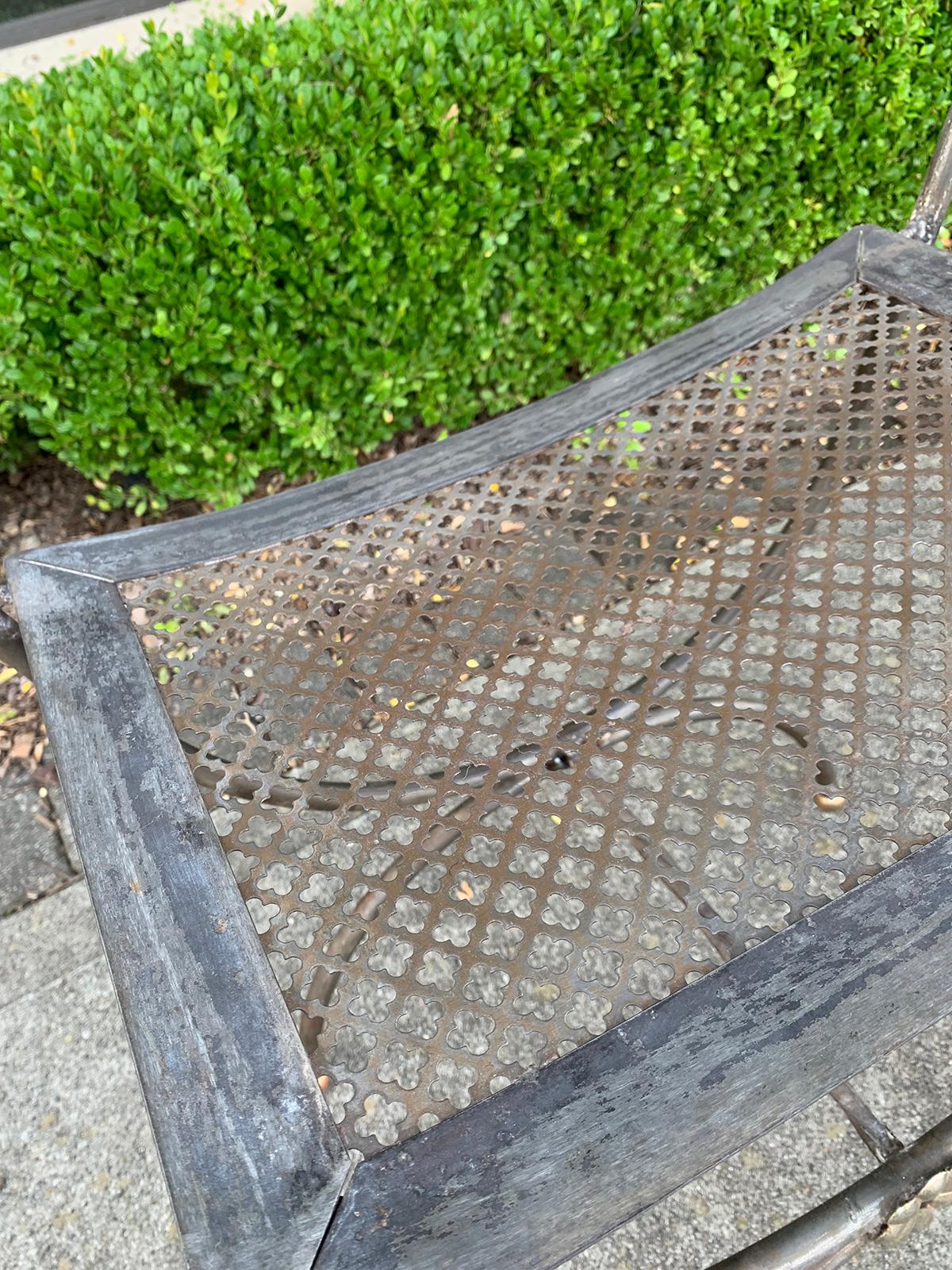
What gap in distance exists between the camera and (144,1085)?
0.74m

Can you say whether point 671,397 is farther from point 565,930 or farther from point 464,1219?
point 464,1219

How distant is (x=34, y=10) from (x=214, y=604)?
138 inches

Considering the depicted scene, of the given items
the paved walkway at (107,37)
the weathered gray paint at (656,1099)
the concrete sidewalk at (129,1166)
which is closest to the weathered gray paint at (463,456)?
the weathered gray paint at (656,1099)

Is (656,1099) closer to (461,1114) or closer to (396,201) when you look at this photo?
(461,1114)

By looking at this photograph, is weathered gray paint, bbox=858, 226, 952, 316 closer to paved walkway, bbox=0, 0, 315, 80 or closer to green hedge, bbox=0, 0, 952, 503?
green hedge, bbox=0, 0, 952, 503

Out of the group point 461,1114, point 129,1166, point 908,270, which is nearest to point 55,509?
point 129,1166

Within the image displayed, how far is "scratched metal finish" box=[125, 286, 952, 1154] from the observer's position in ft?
2.73

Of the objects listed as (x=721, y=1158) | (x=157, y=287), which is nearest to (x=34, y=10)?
(x=157, y=287)

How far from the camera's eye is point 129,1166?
178 cm

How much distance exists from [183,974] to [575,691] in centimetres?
53

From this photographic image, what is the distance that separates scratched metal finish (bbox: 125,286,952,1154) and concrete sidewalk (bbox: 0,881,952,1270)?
793 millimetres

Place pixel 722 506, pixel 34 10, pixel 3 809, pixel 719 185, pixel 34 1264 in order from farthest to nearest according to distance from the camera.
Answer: pixel 34 10
pixel 719 185
pixel 3 809
pixel 34 1264
pixel 722 506

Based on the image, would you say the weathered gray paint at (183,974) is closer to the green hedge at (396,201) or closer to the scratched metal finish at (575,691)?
the scratched metal finish at (575,691)

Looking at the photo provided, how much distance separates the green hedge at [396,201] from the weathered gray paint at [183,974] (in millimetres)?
1290
